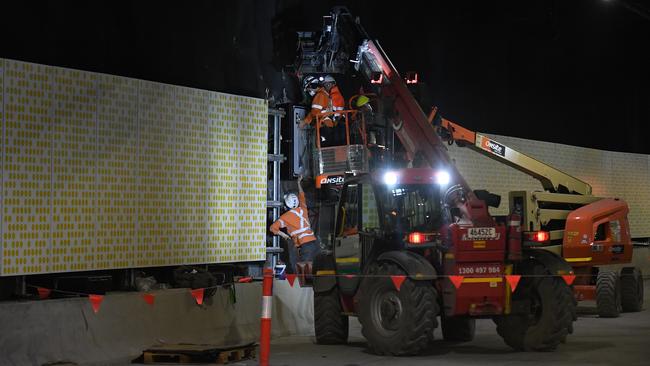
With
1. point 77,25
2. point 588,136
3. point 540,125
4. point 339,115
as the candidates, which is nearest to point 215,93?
point 77,25

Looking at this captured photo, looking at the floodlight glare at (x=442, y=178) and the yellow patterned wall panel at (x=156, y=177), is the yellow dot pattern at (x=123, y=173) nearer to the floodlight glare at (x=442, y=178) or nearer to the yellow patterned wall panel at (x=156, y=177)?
the yellow patterned wall panel at (x=156, y=177)

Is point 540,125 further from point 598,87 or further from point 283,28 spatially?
point 283,28

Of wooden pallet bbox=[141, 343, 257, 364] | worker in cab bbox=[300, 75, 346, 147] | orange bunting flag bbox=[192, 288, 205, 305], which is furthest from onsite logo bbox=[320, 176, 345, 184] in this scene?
wooden pallet bbox=[141, 343, 257, 364]

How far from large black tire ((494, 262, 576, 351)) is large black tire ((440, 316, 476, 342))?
44.4 inches

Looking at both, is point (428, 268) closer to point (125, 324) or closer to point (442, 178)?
point (442, 178)

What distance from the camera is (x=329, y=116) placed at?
63.5 feet

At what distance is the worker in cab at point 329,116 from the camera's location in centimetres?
1928

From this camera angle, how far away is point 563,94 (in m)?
29.2

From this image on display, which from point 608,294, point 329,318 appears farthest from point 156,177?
point 608,294

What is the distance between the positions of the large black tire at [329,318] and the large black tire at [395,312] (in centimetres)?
125

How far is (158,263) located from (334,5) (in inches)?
352

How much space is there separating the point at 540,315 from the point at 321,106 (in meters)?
7.18

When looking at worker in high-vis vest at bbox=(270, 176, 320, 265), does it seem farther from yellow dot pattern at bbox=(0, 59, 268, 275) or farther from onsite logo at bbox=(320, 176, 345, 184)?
yellow dot pattern at bbox=(0, 59, 268, 275)

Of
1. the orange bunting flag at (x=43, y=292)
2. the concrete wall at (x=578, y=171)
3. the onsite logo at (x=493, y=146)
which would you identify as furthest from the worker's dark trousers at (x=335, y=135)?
the orange bunting flag at (x=43, y=292)
